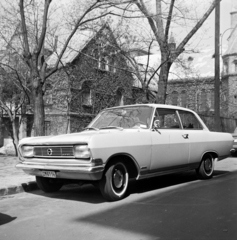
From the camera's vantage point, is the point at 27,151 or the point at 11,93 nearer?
the point at 27,151

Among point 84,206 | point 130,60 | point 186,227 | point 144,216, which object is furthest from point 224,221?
point 130,60

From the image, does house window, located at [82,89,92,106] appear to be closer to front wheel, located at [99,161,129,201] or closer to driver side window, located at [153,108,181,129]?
driver side window, located at [153,108,181,129]

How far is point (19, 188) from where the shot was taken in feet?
24.4

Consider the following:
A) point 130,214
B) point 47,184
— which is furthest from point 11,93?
point 130,214

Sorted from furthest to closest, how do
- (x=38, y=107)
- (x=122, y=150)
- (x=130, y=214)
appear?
(x=38, y=107) < (x=122, y=150) < (x=130, y=214)

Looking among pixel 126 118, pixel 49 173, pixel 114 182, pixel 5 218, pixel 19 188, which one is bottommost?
pixel 5 218

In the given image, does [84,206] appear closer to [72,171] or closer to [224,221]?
[72,171]

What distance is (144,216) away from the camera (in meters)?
5.18

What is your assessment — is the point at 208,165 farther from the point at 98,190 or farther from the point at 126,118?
the point at 98,190

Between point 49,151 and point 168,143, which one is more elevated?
point 168,143

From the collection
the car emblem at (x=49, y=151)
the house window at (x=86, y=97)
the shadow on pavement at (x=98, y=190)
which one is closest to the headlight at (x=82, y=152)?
the car emblem at (x=49, y=151)

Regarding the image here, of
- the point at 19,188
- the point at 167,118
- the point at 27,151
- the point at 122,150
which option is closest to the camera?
the point at 122,150

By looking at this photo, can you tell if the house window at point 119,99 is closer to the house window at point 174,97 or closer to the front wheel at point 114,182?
→ the house window at point 174,97

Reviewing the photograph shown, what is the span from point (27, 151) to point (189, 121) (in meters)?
3.68
